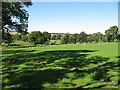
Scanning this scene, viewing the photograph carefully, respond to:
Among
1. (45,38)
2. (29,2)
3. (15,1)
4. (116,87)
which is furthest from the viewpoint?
(45,38)

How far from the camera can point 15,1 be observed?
3788cm

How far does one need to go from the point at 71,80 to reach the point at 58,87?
2284 mm

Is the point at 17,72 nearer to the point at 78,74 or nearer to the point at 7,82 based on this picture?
the point at 7,82

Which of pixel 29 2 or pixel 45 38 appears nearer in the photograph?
pixel 29 2

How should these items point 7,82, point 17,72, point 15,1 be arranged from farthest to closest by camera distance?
1. point 15,1
2. point 17,72
3. point 7,82

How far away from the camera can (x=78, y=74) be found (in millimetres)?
25875

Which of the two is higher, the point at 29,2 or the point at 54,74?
the point at 29,2

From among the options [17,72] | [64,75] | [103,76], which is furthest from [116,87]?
[17,72]

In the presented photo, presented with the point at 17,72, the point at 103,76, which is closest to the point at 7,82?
the point at 17,72

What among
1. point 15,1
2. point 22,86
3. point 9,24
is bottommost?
point 22,86

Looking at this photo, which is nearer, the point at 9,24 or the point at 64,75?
the point at 64,75

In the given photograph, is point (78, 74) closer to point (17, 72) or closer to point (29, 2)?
point (17, 72)

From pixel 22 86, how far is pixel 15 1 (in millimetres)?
18841

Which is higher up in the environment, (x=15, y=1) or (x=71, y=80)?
(x=15, y=1)
